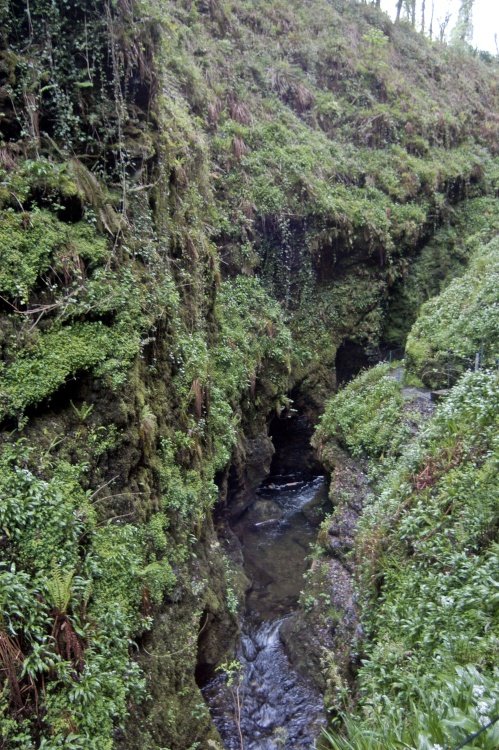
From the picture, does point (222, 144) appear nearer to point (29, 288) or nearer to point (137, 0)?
point (137, 0)

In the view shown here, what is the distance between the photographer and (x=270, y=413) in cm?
1352

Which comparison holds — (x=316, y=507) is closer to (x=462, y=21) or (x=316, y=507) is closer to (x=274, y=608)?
(x=274, y=608)

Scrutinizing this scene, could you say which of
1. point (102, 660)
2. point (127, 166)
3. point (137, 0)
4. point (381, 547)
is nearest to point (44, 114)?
point (127, 166)

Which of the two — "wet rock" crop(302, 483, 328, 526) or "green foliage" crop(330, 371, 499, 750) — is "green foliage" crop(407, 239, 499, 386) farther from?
"wet rock" crop(302, 483, 328, 526)

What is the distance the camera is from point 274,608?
10047 mm

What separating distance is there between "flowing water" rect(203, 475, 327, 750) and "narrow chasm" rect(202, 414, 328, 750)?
0.01 meters

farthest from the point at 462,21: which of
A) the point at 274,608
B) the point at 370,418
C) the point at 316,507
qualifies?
the point at 274,608

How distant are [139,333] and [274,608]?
21.1 ft

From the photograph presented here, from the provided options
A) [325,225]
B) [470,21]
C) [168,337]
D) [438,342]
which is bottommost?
[438,342]

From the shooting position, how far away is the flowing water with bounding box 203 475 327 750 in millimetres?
7426

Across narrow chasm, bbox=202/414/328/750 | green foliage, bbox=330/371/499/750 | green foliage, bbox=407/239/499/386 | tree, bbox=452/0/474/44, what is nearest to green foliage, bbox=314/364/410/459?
green foliage, bbox=407/239/499/386

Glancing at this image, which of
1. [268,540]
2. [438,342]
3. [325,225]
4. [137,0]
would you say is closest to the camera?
[137,0]

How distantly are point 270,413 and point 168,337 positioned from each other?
19.7 ft

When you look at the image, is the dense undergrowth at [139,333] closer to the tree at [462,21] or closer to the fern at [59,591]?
the fern at [59,591]
